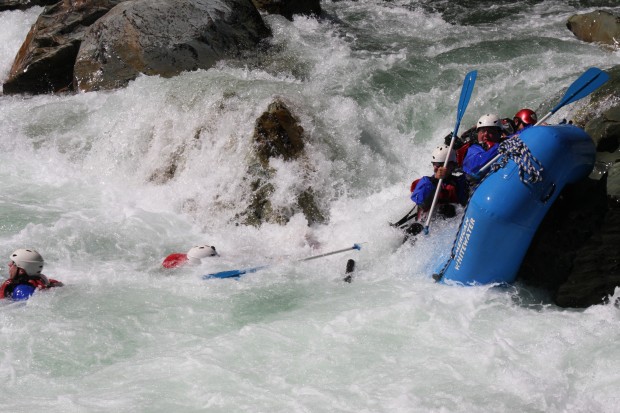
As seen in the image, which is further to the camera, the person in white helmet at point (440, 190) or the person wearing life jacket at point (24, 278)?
the person in white helmet at point (440, 190)

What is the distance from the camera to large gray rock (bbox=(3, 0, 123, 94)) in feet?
37.9

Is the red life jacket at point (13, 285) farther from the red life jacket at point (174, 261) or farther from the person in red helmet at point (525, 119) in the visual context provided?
the person in red helmet at point (525, 119)

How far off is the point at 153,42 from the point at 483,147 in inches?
229

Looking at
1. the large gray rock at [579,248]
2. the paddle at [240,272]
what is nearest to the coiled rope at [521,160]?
the large gray rock at [579,248]

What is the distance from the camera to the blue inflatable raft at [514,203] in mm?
5469

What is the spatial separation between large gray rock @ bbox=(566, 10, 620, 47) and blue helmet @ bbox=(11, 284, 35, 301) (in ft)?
27.5

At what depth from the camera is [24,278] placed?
6105 mm

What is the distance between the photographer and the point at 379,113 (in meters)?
9.33

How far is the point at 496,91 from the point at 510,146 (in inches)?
150

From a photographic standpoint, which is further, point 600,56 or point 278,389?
point 600,56

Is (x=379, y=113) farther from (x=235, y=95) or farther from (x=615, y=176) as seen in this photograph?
(x=615, y=176)

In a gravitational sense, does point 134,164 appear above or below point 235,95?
below

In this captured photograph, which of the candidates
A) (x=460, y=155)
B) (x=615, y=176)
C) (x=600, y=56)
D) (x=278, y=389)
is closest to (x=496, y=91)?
(x=600, y=56)

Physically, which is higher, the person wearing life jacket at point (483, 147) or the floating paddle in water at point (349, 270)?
the person wearing life jacket at point (483, 147)
